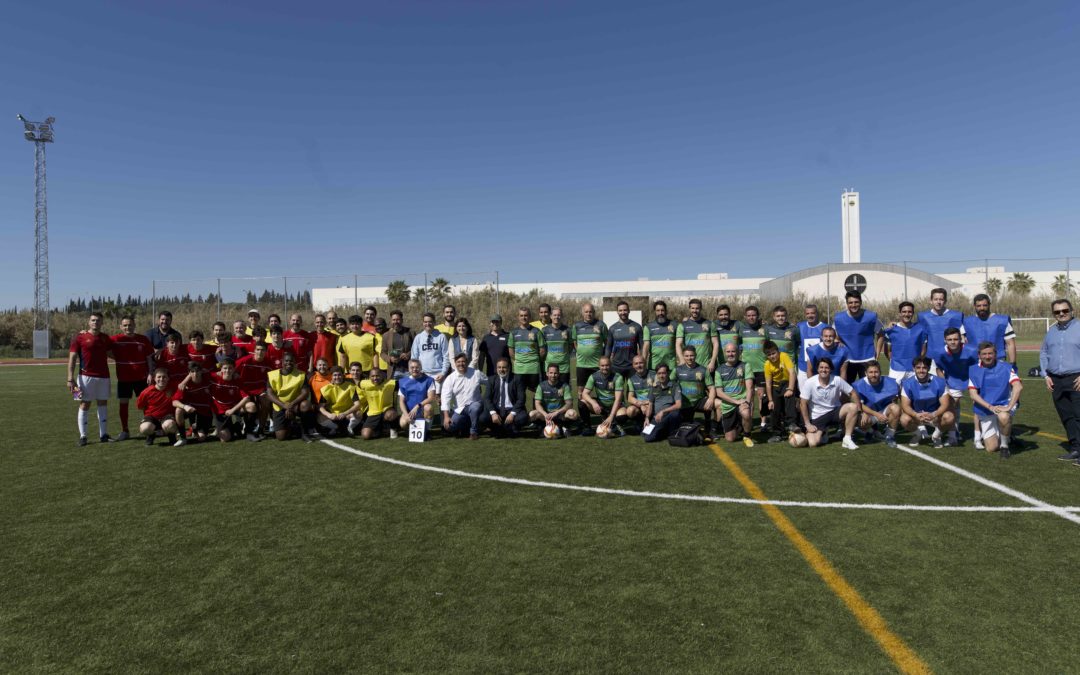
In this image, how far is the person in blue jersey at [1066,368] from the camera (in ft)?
23.6

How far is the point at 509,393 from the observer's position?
9422mm

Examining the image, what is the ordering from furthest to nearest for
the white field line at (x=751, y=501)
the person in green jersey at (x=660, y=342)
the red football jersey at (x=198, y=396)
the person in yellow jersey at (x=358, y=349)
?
the person in yellow jersey at (x=358, y=349) → the person in green jersey at (x=660, y=342) → the red football jersey at (x=198, y=396) → the white field line at (x=751, y=501)

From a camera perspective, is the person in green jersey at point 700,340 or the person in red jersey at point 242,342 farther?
the person in red jersey at point 242,342

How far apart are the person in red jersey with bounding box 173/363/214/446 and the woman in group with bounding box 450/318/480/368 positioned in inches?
143

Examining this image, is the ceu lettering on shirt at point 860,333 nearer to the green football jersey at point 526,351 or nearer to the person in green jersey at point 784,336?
the person in green jersey at point 784,336

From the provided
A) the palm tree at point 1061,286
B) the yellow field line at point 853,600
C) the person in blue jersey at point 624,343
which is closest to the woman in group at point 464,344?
the person in blue jersey at point 624,343

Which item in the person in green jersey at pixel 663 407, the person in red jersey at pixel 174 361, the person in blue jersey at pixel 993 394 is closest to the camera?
the person in blue jersey at pixel 993 394

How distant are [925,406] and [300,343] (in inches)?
367

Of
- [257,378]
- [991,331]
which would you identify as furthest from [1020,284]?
[257,378]

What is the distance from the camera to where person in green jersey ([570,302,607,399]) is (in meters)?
9.80

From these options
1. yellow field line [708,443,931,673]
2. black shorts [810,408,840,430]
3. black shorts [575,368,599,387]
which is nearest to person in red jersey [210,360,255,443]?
black shorts [575,368,599,387]

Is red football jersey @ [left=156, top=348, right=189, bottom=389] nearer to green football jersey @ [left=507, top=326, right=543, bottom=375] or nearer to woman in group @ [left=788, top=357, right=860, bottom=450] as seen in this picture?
green football jersey @ [left=507, top=326, right=543, bottom=375]

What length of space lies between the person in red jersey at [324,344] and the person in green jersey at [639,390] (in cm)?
486

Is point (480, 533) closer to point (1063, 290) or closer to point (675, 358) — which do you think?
point (675, 358)
